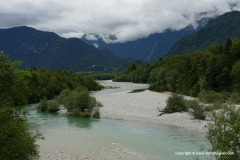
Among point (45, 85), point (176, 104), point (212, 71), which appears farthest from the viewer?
point (45, 85)

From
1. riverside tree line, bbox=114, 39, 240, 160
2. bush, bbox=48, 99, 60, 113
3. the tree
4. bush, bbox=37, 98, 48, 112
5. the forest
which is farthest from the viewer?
the forest

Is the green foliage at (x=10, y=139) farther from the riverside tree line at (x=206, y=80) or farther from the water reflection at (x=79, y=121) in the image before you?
the riverside tree line at (x=206, y=80)

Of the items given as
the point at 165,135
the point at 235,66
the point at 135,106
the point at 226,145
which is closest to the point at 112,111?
the point at 135,106

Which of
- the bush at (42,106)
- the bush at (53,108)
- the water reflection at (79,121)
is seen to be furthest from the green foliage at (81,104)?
the bush at (42,106)

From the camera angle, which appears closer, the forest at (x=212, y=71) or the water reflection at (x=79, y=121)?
the water reflection at (x=79, y=121)

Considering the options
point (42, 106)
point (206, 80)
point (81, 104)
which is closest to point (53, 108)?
point (42, 106)

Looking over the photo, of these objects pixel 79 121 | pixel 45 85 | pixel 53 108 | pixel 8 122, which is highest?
pixel 8 122

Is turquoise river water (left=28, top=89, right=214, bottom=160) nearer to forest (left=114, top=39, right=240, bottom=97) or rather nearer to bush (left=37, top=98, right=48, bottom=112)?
bush (left=37, top=98, right=48, bottom=112)

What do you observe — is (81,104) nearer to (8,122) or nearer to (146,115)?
(146,115)

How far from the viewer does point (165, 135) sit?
45.7 m

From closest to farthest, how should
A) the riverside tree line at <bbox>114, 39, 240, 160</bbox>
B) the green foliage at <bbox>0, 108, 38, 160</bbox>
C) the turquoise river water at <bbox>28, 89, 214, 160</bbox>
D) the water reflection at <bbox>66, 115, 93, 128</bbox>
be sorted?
the green foliage at <bbox>0, 108, 38, 160</bbox>, the turquoise river water at <bbox>28, 89, 214, 160</bbox>, the water reflection at <bbox>66, 115, 93, 128</bbox>, the riverside tree line at <bbox>114, 39, 240, 160</bbox>

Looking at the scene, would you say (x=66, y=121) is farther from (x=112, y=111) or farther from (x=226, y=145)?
(x=226, y=145)

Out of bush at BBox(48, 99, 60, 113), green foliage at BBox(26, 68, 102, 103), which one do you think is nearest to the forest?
bush at BBox(48, 99, 60, 113)

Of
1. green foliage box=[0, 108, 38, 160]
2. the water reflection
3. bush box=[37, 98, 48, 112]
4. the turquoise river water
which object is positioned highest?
green foliage box=[0, 108, 38, 160]
